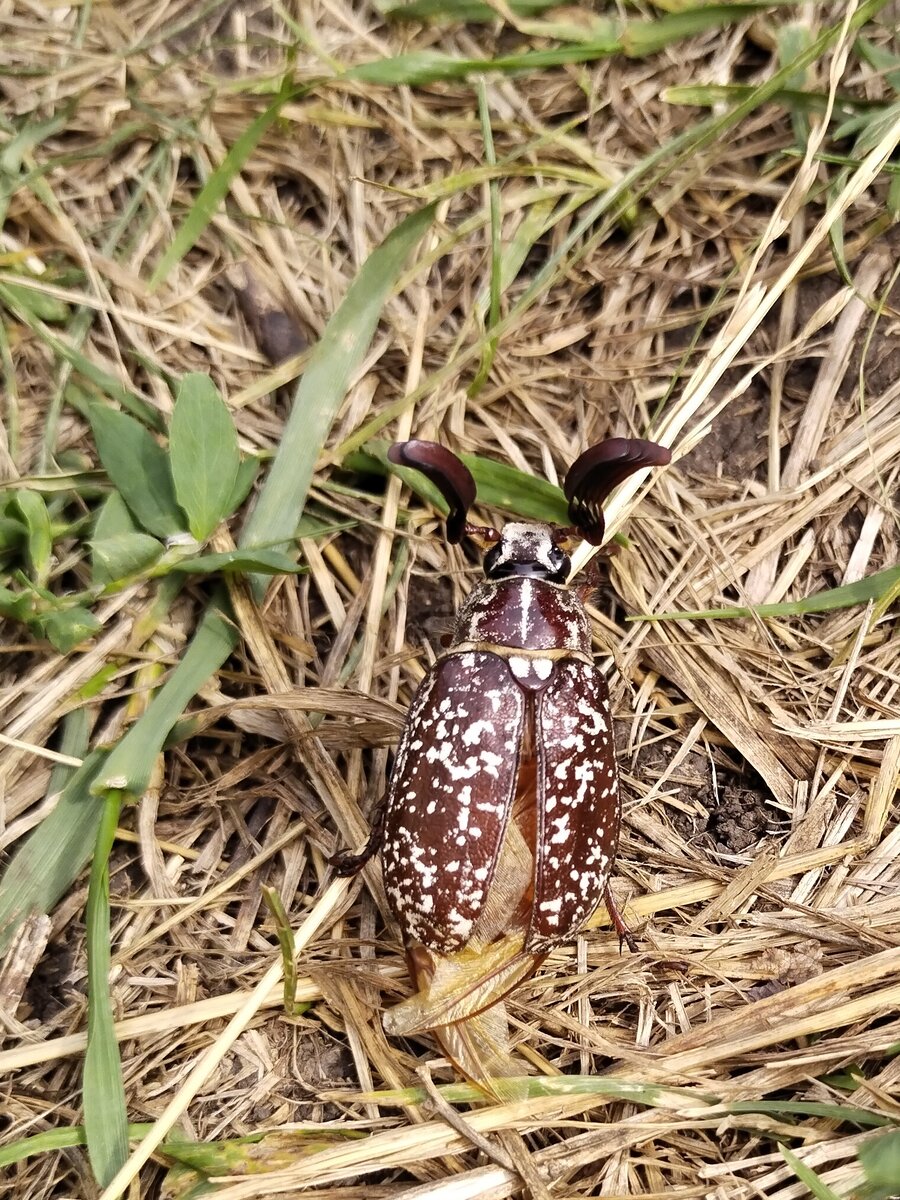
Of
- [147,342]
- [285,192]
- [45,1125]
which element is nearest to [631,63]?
[285,192]

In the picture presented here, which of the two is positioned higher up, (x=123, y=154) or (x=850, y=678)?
(x=123, y=154)

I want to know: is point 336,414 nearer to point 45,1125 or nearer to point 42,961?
point 42,961

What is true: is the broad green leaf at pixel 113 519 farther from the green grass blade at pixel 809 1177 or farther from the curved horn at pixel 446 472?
the green grass blade at pixel 809 1177

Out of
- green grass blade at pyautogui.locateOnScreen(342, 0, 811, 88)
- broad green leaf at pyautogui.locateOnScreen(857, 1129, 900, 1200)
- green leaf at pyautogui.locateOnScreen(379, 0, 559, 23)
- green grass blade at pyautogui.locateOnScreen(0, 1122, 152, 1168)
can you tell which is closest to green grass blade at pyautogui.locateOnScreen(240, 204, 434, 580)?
green grass blade at pyautogui.locateOnScreen(342, 0, 811, 88)

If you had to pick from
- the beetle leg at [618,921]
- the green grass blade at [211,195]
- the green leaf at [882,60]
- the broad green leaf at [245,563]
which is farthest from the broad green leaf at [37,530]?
the green leaf at [882,60]

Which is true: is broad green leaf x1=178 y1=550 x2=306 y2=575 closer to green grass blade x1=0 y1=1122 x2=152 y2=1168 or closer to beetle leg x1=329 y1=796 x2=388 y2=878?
beetle leg x1=329 y1=796 x2=388 y2=878

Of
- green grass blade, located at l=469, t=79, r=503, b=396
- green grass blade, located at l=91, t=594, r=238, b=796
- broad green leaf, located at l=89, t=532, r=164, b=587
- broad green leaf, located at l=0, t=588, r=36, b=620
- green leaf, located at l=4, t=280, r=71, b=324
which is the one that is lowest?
green grass blade, located at l=91, t=594, r=238, b=796
